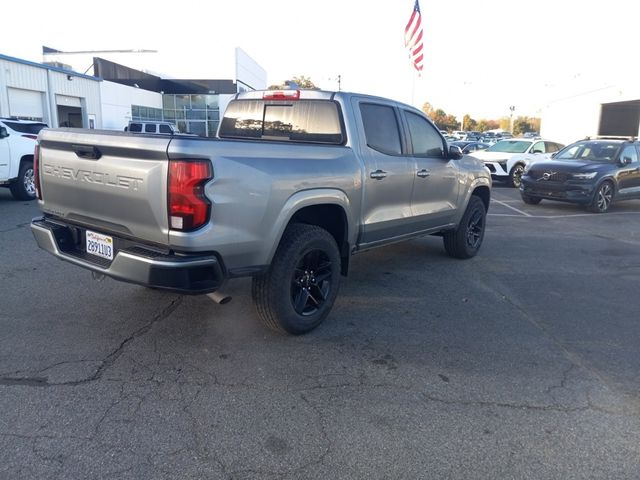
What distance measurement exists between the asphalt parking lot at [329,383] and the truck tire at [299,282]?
20cm

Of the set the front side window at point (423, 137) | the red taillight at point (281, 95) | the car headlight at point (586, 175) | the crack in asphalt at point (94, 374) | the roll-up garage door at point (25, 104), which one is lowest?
the crack in asphalt at point (94, 374)

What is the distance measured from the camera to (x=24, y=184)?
11.0 m

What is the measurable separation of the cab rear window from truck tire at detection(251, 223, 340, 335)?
1064 millimetres

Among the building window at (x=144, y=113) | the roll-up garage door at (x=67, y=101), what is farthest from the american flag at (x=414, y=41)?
the building window at (x=144, y=113)

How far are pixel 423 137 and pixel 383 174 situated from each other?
1234mm

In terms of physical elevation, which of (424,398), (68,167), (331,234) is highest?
(68,167)

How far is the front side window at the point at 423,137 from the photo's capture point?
5715mm

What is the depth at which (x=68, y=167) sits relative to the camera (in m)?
3.81

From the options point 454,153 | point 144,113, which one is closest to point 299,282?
point 454,153

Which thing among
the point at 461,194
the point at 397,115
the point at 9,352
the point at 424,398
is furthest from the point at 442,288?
the point at 9,352

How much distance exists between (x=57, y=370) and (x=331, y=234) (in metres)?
2.39

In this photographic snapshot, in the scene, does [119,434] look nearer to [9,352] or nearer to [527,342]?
[9,352]

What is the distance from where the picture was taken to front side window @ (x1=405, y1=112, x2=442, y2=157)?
571cm

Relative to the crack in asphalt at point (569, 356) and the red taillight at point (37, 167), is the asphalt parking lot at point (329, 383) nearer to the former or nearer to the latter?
the crack in asphalt at point (569, 356)
